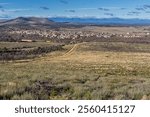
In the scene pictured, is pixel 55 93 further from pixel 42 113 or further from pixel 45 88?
pixel 42 113

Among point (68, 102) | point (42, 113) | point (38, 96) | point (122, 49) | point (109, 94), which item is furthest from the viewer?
point (122, 49)

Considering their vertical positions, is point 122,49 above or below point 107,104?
below

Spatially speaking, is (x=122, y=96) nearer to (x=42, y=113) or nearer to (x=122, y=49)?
(x=42, y=113)

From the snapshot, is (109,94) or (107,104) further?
→ (109,94)

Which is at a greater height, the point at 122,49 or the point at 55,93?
the point at 55,93

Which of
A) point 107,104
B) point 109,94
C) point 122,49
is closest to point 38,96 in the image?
point 109,94

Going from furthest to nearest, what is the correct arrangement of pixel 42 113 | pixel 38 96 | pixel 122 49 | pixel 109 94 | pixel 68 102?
pixel 122 49, pixel 109 94, pixel 38 96, pixel 68 102, pixel 42 113

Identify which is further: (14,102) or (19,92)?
(19,92)

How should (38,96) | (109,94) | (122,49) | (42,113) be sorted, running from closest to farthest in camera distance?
1. (42,113)
2. (38,96)
3. (109,94)
4. (122,49)

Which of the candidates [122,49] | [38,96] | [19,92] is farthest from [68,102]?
[122,49]
